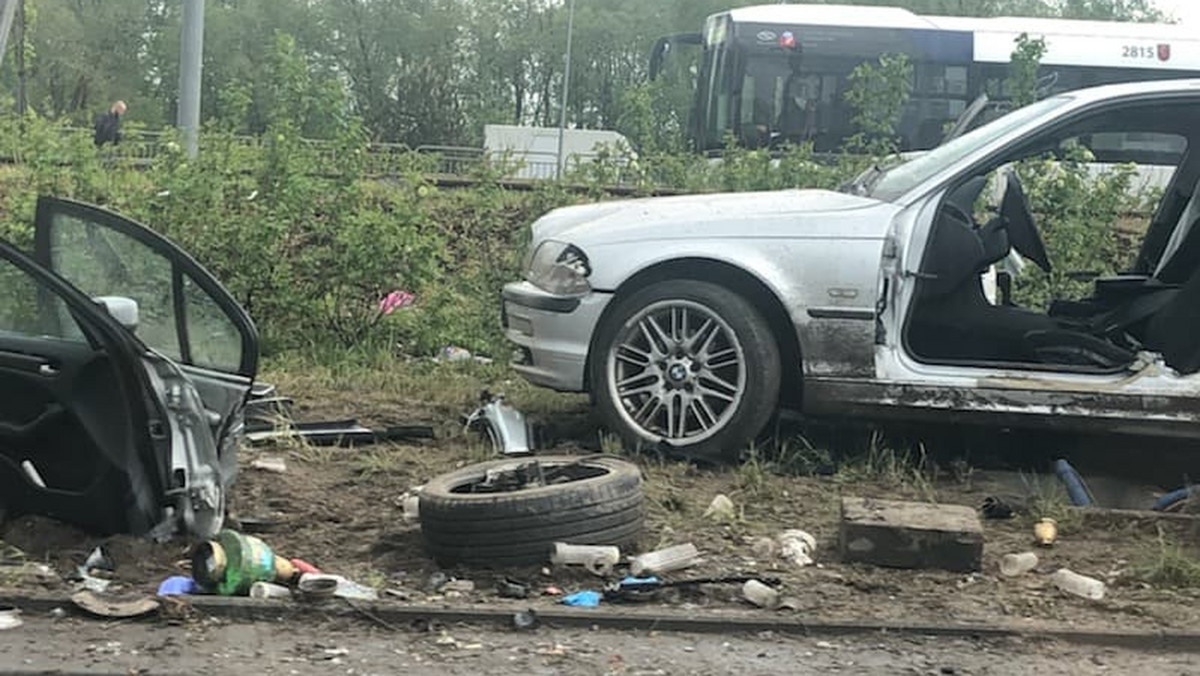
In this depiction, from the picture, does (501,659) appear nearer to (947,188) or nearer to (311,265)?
(947,188)

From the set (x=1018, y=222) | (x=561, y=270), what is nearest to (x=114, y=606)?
(x=561, y=270)

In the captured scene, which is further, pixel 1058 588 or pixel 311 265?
pixel 311 265

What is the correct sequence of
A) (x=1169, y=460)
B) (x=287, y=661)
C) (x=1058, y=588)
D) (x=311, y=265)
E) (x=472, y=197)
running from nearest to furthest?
(x=287, y=661), (x=1058, y=588), (x=1169, y=460), (x=311, y=265), (x=472, y=197)

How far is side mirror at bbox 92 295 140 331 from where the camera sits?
171 inches

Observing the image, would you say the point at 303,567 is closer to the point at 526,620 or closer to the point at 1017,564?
the point at 526,620

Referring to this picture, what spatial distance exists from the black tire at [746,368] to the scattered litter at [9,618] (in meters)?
2.82

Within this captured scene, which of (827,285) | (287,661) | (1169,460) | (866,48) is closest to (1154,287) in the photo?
(1169,460)

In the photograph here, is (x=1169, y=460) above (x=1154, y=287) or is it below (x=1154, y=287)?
below

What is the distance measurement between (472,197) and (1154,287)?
545 cm

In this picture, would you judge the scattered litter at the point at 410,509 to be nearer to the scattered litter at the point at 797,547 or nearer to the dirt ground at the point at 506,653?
the dirt ground at the point at 506,653

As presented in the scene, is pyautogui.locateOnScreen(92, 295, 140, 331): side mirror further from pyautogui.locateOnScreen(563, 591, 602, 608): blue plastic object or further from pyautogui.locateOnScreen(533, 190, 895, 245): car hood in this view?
pyautogui.locateOnScreen(533, 190, 895, 245): car hood

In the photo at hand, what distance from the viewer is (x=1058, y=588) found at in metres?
4.48

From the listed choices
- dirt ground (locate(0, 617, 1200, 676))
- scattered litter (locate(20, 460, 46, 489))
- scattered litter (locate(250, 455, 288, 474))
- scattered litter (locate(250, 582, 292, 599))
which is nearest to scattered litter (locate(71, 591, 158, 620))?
dirt ground (locate(0, 617, 1200, 676))

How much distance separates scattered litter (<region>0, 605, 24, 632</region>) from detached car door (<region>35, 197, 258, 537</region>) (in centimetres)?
88
